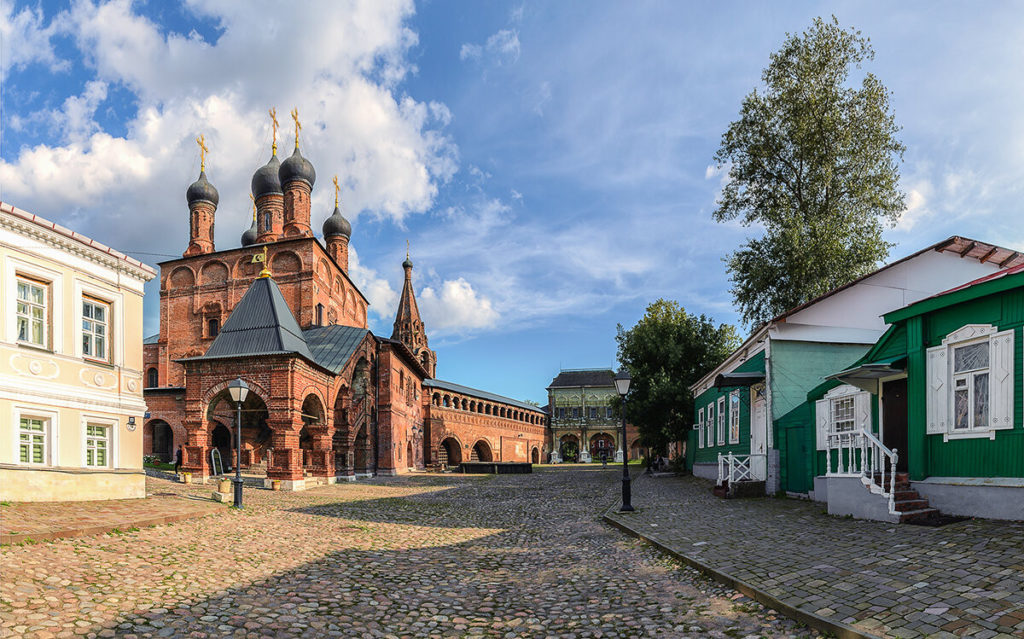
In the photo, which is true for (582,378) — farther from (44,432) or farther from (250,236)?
(44,432)

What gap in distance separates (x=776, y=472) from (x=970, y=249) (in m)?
6.91

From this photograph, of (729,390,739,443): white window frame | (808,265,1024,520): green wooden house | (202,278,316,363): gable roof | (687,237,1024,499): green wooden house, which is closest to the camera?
(808,265,1024,520): green wooden house

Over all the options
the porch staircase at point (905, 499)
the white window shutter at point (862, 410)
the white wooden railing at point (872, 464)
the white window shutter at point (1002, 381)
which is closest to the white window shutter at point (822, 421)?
the white window shutter at point (862, 410)

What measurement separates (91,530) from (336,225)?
40280 millimetres

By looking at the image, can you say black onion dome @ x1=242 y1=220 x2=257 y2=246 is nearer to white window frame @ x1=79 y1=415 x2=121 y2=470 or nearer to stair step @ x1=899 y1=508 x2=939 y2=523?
white window frame @ x1=79 y1=415 x2=121 y2=470

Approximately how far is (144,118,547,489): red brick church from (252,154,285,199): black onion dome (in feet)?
0.27

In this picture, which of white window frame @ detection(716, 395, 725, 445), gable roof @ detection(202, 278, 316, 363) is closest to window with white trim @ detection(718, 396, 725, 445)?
white window frame @ detection(716, 395, 725, 445)

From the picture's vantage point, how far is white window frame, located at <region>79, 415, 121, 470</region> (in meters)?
14.7

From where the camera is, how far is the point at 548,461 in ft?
242

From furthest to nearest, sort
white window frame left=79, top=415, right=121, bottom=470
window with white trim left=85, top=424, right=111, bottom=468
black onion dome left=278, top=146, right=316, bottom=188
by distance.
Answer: black onion dome left=278, top=146, right=316, bottom=188 < window with white trim left=85, top=424, right=111, bottom=468 < white window frame left=79, top=415, right=121, bottom=470

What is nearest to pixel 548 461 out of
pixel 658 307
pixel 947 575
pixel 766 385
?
pixel 658 307

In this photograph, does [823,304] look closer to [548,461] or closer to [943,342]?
[943,342]

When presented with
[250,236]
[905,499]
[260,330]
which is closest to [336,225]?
[250,236]

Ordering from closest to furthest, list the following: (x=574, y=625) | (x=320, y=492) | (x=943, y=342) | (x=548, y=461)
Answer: (x=574, y=625) → (x=943, y=342) → (x=320, y=492) → (x=548, y=461)
